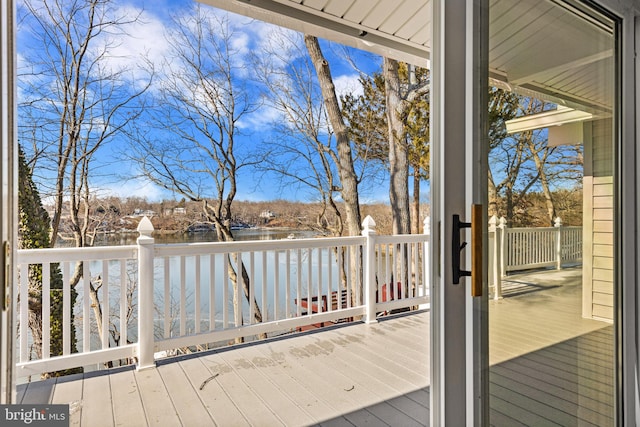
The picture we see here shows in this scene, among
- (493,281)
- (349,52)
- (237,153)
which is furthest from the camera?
(349,52)

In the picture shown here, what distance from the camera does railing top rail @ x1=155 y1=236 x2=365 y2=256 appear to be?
10.0ft

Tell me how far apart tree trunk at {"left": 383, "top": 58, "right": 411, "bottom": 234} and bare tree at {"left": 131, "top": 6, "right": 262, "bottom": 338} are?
2.31 metres

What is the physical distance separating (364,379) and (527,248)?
1.81 meters

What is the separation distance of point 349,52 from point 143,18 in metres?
3.14

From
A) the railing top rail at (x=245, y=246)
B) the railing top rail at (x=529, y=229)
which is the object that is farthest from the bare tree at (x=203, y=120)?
the railing top rail at (x=529, y=229)

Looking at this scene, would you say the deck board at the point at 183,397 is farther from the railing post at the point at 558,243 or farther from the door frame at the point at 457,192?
the railing post at the point at 558,243

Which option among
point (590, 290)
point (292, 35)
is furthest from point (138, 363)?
point (292, 35)

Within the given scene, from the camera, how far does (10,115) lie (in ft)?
2.39

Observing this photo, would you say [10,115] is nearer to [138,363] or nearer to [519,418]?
[519,418]

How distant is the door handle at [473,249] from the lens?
108cm

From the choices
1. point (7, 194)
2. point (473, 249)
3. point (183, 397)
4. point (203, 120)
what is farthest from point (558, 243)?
point (203, 120)

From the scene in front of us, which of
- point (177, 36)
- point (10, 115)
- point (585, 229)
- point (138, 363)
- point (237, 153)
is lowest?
point (138, 363)

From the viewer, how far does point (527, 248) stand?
1.21 meters

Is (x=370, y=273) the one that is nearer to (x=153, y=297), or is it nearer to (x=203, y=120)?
(x=153, y=297)
